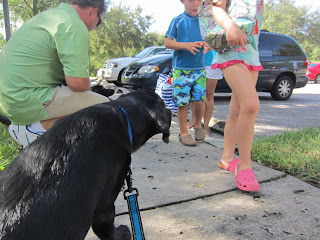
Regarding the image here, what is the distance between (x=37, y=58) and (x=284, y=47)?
342 inches

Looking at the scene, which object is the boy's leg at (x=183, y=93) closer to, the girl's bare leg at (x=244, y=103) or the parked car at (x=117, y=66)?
the girl's bare leg at (x=244, y=103)

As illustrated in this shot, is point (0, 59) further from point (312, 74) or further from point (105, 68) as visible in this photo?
point (312, 74)

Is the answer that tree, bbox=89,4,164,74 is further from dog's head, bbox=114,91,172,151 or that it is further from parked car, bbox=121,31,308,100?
dog's head, bbox=114,91,172,151

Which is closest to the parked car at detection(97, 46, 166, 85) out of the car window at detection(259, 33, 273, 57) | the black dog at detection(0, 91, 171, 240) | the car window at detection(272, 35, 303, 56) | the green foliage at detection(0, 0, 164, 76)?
the car window at detection(259, 33, 273, 57)

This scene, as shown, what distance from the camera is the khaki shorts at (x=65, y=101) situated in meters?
2.13

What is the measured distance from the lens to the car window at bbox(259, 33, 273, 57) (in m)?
8.50

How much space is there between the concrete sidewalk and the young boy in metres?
1.03

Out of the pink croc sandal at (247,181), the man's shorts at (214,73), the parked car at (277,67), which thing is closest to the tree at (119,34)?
the parked car at (277,67)

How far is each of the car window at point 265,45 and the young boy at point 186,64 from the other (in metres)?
5.45

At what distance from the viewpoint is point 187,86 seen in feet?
12.6

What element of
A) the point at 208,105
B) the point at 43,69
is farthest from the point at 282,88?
the point at 43,69

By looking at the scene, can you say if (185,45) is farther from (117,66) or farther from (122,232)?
(117,66)

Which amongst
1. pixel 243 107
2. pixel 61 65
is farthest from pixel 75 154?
pixel 243 107

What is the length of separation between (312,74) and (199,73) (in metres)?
18.7
